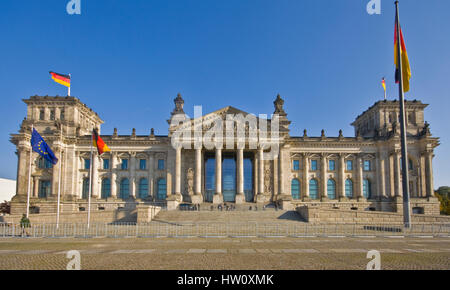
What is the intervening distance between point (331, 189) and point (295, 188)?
6.60 metres

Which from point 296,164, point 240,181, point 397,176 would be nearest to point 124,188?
point 240,181

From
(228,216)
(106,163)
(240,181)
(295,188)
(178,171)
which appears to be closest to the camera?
(228,216)

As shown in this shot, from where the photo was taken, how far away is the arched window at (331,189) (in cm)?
6253

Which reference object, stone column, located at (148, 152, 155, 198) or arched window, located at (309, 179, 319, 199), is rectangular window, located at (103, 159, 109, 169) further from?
arched window, located at (309, 179, 319, 199)

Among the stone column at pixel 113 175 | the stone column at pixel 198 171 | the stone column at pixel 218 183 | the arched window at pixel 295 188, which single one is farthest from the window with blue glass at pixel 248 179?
the stone column at pixel 113 175

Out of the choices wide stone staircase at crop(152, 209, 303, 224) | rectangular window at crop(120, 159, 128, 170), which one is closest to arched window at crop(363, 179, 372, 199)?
wide stone staircase at crop(152, 209, 303, 224)

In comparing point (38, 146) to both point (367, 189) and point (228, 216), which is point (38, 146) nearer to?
point (228, 216)

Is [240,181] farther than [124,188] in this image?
No

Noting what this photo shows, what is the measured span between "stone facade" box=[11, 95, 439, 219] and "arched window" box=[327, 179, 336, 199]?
182 mm

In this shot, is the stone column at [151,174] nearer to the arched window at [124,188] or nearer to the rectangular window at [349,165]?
the arched window at [124,188]

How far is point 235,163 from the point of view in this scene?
62812 mm

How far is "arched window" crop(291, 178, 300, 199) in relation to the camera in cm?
6244
